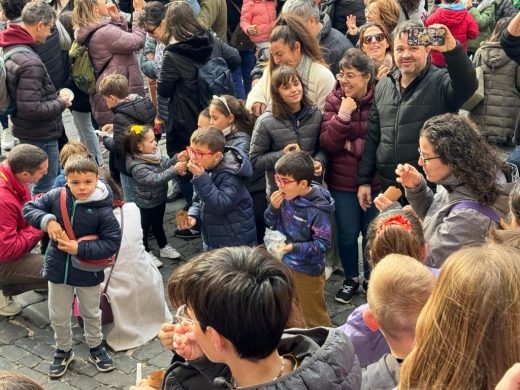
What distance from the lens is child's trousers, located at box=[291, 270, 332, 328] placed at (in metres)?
5.27

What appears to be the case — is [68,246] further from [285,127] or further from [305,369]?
[305,369]

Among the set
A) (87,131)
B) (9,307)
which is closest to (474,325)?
(9,307)

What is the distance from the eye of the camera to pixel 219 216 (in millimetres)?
5613

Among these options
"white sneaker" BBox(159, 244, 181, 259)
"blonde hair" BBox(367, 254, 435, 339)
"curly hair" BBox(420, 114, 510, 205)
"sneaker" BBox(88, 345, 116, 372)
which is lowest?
"white sneaker" BBox(159, 244, 181, 259)

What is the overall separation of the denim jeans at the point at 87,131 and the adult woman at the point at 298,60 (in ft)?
9.21

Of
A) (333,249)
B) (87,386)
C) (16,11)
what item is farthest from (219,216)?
(16,11)

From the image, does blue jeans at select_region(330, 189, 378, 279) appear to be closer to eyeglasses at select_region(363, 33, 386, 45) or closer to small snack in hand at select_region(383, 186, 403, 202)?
small snack in hand at select_region(383, 186, 403, 202)

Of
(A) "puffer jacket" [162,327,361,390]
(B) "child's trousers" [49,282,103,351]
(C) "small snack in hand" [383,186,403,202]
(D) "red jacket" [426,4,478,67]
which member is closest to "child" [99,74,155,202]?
(B) "child's trousers" [49,282,103,351]

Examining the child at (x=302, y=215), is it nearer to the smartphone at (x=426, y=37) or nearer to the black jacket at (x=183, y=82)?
the smartphone at (x=426, y=37)

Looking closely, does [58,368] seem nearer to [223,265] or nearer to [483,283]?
[223,265]

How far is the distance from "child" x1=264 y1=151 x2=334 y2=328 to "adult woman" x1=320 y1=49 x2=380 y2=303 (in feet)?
1.91

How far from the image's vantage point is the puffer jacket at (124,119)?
6.50 m

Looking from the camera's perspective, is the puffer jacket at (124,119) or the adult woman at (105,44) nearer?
the puffer jacket at (124,119)

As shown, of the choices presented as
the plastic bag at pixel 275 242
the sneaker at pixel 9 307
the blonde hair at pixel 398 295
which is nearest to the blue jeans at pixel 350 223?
the plastic bag at pixel 275 242
